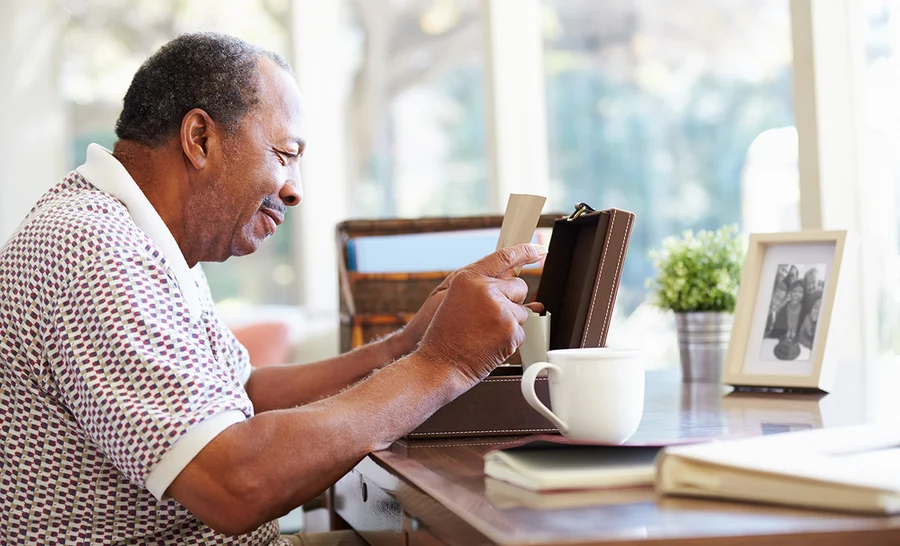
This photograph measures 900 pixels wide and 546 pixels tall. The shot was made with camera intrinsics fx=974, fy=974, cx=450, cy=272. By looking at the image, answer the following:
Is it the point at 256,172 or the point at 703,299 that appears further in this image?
the point at 703,299

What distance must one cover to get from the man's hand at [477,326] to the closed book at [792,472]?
33 cm

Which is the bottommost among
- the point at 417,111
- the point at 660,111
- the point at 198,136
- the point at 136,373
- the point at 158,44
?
the point at 136,373

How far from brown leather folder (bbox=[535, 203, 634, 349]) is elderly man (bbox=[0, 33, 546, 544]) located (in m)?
0.07

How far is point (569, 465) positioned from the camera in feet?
3.10

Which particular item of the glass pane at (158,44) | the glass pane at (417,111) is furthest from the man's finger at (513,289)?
the glass pane at (158,44)

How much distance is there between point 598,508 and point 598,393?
0.22 metres

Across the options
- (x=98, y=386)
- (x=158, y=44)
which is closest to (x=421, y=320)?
(x=98, y=386)

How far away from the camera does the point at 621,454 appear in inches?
39.3

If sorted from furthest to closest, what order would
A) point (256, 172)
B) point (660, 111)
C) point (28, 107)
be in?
point (28, 107)
point (660, 111)
point (256, 172)

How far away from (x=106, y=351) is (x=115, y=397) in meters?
0.05

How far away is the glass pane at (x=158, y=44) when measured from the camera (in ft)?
14.8

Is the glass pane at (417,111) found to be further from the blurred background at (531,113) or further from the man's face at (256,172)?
the man's face at (256,172)

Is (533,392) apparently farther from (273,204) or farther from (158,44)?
(158,44)

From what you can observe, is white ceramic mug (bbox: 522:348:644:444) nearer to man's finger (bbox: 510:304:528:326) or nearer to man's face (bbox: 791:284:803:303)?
man's finger (bbox: 510:304:528:326)
